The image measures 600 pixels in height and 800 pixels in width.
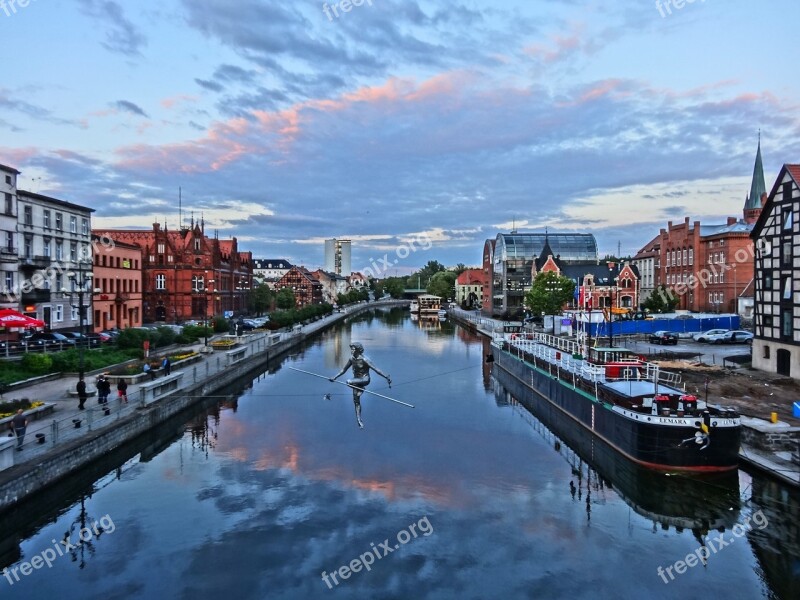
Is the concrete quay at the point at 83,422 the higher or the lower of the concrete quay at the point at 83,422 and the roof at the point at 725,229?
the lower

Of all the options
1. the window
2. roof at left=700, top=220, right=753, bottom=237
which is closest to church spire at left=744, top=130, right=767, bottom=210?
roof at left=700, top=220, right=753, bottom=237

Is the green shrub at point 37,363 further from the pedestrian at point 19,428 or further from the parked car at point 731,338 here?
the parked car at point 731,338

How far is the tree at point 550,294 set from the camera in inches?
2950

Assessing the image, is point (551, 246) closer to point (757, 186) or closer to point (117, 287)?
point (757, 186)

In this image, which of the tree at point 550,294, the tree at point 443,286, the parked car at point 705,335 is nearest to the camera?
the parked car at point 705,335

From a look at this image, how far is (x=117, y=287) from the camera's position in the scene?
2237 inches

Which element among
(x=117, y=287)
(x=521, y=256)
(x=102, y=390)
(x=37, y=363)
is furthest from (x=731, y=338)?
(x=521, y=256)

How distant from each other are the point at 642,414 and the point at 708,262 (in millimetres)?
64878

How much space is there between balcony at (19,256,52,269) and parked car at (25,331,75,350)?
4.86m

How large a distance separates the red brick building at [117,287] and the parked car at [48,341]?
395 inches

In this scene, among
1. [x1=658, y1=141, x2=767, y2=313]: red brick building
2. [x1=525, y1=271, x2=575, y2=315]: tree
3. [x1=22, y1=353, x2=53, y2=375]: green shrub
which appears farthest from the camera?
[x1=525, y1=271, x2=575, y2=315]: tree

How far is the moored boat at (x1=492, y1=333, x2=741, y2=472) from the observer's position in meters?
20.4

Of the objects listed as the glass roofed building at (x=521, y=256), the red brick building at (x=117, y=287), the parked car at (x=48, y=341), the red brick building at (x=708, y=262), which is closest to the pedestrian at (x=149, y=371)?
the parked car at (x=48, y=341)

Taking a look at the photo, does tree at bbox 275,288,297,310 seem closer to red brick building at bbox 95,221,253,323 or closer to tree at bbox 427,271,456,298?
red brick building at bbox 95,221,253,323
